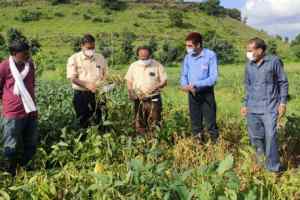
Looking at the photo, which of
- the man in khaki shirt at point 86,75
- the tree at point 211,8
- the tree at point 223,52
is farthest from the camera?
the tree at point 211,8

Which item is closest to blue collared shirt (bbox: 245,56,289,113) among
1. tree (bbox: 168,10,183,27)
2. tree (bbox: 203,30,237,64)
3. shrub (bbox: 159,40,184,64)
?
shrub (bbox: 159,40,184,64)

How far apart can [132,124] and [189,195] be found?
3219 millimetres

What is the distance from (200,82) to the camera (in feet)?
20.9

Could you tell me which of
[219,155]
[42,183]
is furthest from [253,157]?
[42,183]

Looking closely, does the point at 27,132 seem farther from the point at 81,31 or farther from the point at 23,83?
the point at 81,31

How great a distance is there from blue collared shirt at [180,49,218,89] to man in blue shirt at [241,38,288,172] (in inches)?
26.8

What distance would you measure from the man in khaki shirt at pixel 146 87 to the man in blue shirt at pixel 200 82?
367mm

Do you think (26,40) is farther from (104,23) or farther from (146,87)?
(104,23)

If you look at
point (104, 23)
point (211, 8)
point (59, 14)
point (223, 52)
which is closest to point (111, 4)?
point (104, 23)

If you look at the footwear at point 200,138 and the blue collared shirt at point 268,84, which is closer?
the blue collared shirt at point 268,84

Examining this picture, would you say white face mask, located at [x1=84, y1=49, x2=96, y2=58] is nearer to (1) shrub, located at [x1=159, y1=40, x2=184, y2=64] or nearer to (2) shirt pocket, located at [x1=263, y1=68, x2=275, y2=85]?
(2) shirt pocket, located at [x1=263, y1=68, x2=275, y2=85]

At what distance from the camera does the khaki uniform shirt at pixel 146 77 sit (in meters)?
6.64

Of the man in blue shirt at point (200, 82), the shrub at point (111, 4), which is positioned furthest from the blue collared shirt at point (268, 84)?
the shrub at point (111, 4)

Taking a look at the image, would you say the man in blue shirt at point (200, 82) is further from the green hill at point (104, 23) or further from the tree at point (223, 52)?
the green hill at point (104, 23)
